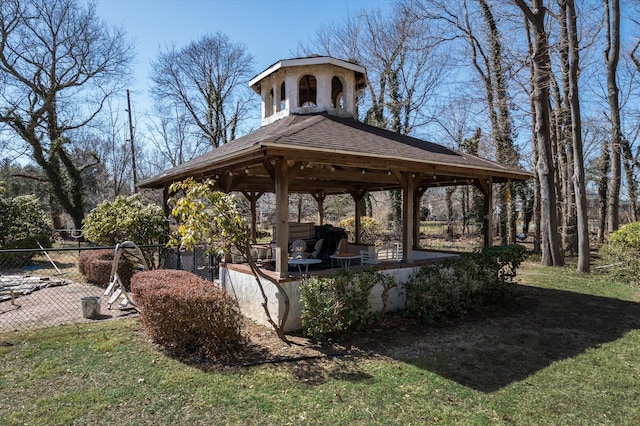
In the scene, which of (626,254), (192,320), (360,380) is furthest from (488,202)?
(192,320)

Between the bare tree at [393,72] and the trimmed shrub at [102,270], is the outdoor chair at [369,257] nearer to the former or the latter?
the trimmed shrub at [102,270]

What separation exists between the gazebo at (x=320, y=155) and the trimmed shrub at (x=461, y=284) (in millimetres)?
828

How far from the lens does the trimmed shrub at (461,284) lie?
21.2 feet

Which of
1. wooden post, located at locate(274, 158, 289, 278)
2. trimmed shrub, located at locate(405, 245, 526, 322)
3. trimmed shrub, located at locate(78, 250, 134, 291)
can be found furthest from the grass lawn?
trimmed shrub, located at locate(78, 250, 134, 291)

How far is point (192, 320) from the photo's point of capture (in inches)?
190

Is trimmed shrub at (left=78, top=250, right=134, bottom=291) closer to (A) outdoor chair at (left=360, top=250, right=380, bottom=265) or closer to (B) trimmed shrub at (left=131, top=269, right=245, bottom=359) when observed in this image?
(B) trimmed shrub at (left=131, top=269, right=245, bottom=359)

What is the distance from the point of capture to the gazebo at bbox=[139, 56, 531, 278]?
5.72 metres

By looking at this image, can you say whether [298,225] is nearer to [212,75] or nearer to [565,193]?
[565,193]

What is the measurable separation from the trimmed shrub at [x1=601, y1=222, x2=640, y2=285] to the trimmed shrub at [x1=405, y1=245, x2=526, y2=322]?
4.00 m

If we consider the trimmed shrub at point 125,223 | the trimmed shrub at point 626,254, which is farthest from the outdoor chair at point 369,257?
the trimmed shrub at point 626,254

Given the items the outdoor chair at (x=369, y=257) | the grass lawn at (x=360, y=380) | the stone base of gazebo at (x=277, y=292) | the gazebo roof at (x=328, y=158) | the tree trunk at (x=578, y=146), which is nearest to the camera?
the grass lawn at (x=360, y=380)

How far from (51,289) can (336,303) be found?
7589 mm

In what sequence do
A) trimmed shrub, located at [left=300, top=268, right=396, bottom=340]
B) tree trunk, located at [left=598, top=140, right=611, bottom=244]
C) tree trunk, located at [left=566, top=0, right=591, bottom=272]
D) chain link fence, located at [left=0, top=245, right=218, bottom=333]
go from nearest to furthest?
trimmed shrub, located at [left=300, top=268, right=396, bottom=340]
chain link fence, located at [left=0, top=245, right=218, bottom=333]
tree trunk, located at [left=566, top=0, right=591, bottom=272]
tree trunk, located at [left=598, top=140, right=611, bottom=244]

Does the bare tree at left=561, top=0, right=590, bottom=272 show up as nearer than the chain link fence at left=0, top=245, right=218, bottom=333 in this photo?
No
